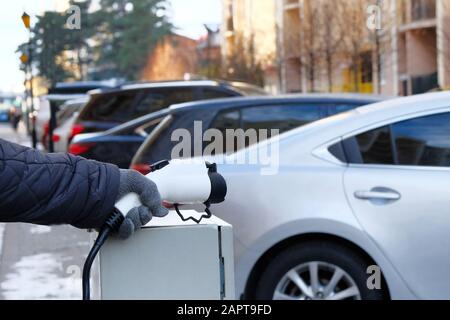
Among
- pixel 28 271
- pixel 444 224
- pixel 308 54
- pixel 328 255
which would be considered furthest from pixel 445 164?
pixel 308 54

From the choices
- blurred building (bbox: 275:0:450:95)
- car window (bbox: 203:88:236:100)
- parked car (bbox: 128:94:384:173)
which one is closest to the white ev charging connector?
parked car (bbox: 128:94:384:173)

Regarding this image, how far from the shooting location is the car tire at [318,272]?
16.8ft

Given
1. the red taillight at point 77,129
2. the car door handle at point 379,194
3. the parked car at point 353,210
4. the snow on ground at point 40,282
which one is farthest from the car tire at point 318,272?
the red taillight at point 77,129

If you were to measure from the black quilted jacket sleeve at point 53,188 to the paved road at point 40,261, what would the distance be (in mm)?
3391

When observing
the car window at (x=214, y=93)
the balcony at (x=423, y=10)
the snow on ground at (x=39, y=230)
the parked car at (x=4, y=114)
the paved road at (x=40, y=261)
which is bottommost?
the parked car at (x=4, y=114)

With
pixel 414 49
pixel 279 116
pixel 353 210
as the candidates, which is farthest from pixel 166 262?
pixel 414 49

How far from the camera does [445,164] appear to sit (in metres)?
5.16

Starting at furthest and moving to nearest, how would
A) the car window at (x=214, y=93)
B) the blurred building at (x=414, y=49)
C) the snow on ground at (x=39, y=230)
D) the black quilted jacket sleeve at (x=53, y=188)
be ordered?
the blurred building at (x=414, y=49) < the car window at (x=214, y=93) < the snow on ground at (x=39, y=230) < the black quilted jacket sleeve at (x=53, y=188)

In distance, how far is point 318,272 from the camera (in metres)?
5.21

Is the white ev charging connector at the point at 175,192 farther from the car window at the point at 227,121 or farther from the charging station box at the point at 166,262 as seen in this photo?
the car window at the point at 227,121

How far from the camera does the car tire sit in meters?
5.13

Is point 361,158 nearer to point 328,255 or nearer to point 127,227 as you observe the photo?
point 328,255

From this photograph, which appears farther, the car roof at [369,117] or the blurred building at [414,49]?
the blurred building at [414,49]
